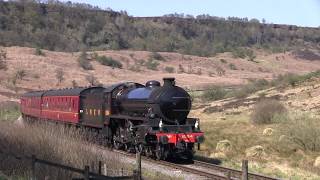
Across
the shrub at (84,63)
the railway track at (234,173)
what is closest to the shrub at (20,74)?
the shrub at (84,63)

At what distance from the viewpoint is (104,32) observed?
16200cm

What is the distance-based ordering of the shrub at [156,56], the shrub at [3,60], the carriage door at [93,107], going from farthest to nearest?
1. the shrub at [156,56]
2. the shrub at [3,60]
3. the carriage door at [93,107]

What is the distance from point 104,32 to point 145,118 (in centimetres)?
13743

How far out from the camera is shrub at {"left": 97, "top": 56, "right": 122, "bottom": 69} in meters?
122

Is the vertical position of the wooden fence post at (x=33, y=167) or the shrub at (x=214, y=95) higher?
the wooden fence post at (x=33, y=167)

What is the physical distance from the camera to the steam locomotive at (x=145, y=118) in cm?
2542

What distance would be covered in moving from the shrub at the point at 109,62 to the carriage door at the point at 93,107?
86610 millimetres

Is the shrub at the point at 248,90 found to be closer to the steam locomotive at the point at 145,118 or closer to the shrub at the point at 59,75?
the shrub at the point at 59,75

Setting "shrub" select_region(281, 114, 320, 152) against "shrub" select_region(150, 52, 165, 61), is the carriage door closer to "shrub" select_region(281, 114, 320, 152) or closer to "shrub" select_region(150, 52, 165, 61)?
"shrub" select_region(281, 114, 320, 152)

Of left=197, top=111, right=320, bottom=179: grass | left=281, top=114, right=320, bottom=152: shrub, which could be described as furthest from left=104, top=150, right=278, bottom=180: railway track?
left=281, top=114, right=320, bottom=152: shrub

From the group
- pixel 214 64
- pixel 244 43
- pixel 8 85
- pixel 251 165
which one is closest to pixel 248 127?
pixel 251 165

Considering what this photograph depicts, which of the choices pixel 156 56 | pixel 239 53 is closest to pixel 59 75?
pixel 156 56

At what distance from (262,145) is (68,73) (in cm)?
7435

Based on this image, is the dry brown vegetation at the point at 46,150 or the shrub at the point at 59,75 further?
the shrub at the point at 59,75
